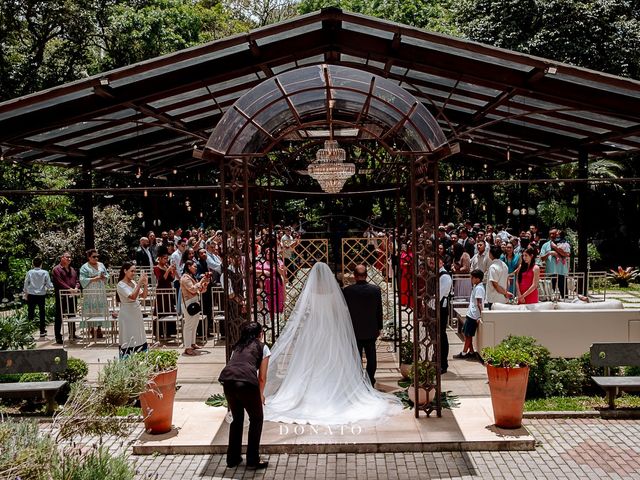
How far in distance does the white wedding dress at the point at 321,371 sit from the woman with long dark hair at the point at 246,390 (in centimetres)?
127

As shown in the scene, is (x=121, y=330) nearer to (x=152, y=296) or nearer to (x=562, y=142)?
(x=152, y=296)

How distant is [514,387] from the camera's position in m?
7.79

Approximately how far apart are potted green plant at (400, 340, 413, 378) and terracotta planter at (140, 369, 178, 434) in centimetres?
356

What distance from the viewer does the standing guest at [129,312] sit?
9648 mm

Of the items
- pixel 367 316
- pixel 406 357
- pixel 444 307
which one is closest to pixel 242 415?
pixel 367 316

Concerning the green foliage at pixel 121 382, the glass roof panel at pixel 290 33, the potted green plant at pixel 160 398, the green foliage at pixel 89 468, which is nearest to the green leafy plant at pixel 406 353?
the potted green plant at pixel 160 398

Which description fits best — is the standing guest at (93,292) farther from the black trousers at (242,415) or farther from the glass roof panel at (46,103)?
the black trousers at (242,415)

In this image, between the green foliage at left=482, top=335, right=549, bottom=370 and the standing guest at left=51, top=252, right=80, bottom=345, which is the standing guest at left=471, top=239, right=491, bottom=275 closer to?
the green foliage at left=482, top=335, right=549, bottom=370

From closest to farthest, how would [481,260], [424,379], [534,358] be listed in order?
[424,379] → [534,358] → [481,260]

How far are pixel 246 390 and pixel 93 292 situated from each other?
7.54 meters

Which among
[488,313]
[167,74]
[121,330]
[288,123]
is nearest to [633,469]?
[488,313]

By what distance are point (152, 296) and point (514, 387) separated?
28.6 ft

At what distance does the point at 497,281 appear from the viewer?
11.9 metres

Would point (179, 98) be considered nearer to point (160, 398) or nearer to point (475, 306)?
point (160, 398)
